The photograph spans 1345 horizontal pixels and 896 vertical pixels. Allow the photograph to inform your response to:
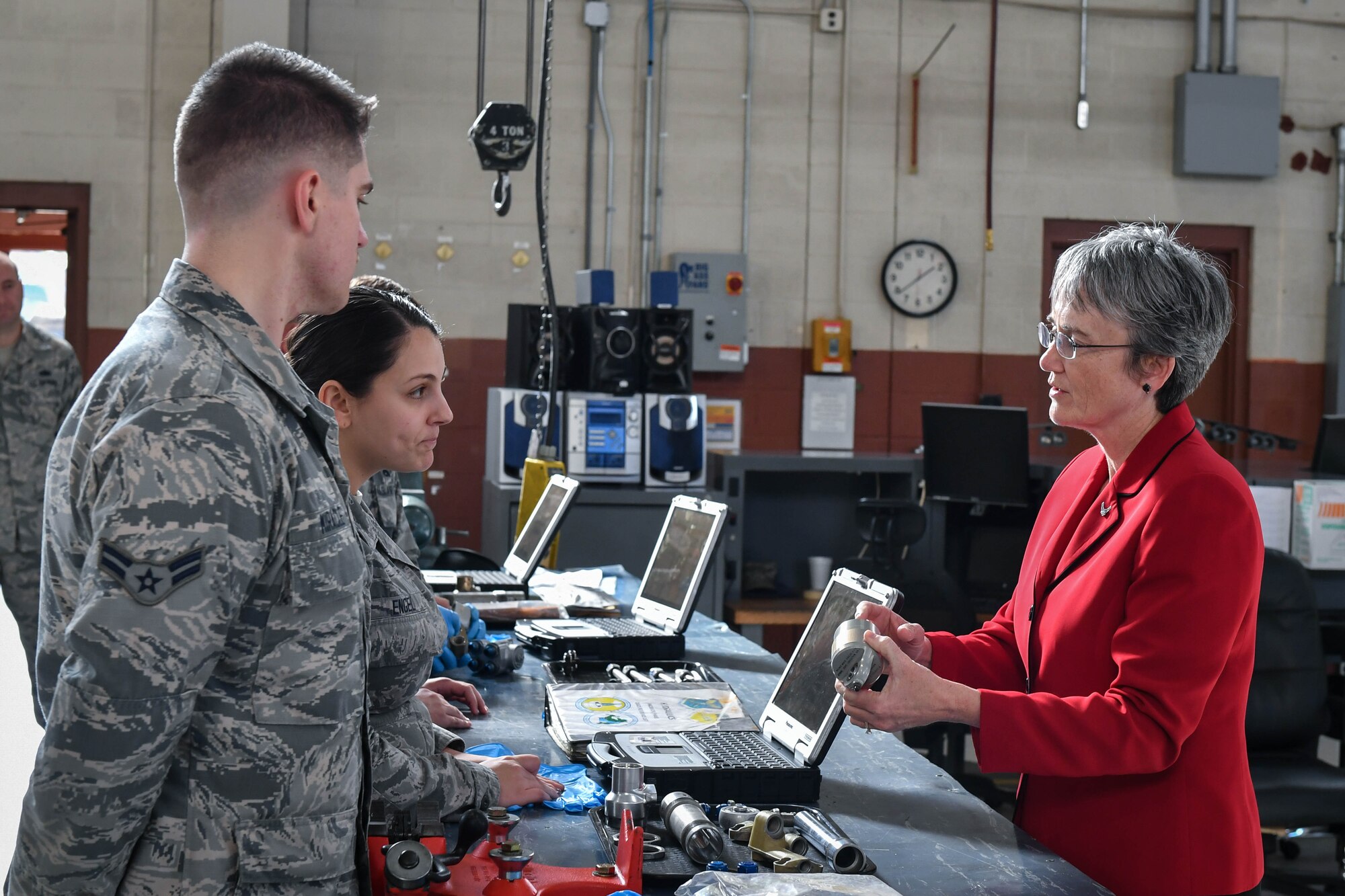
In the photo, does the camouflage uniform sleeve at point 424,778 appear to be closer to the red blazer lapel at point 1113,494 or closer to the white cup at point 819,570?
the red blazer lapel at point 1113,494

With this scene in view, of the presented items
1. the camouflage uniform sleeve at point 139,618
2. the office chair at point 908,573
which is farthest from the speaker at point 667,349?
the camouflage uniform sleeve at point 139,618

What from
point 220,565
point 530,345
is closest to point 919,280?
point 530,345

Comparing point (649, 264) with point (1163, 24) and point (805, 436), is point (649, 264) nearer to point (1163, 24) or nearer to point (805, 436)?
point (805, 436)

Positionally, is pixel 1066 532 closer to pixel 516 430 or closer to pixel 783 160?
pixel 516 430

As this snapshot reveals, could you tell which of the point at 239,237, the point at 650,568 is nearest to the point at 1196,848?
the point at 239,237

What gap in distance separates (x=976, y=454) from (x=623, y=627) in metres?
2.78

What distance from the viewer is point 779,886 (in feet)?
4.22

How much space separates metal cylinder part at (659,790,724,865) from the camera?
141 centimetres

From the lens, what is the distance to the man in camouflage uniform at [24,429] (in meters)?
3.71

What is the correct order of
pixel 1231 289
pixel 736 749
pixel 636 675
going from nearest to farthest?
pixel 736 749 < pixel 636 675 < pixel 1231 289

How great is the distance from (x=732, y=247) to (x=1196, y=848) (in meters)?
5.54

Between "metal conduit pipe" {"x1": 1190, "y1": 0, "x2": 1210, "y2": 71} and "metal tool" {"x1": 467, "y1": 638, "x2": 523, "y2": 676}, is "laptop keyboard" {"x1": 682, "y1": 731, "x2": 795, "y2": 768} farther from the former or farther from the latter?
"metal conduit pipe" {"x1": 1190, "y1": 0, "x2": 1210, "y2": 71}

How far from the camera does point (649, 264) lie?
6742mm

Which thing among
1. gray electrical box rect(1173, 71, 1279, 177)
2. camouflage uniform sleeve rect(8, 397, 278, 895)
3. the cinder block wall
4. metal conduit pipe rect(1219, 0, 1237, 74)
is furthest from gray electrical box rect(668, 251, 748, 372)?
camouflage uniform sleeve rect(8, 397, 278, 895)
